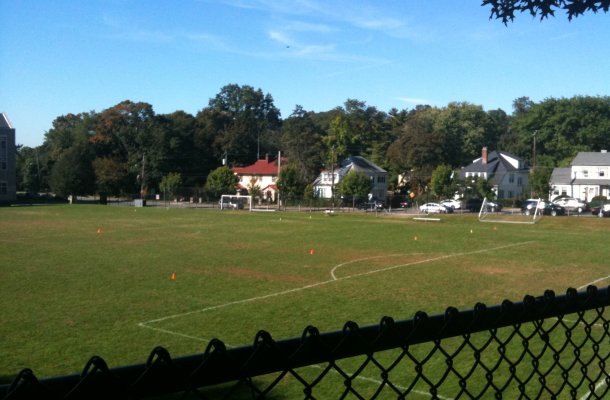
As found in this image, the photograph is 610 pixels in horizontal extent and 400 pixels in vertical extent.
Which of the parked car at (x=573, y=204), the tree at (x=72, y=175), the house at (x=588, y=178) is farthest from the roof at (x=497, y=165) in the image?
the tree at (x=72, y=175)

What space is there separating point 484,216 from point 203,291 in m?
40.4

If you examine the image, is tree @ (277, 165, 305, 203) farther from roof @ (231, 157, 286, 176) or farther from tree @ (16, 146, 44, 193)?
tree @ (16, 146, 44, 193)

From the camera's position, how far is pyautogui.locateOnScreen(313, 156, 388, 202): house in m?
86.1

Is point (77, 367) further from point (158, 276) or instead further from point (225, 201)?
point (225, 201)

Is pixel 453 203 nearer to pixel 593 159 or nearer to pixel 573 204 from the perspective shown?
pixel 573 204

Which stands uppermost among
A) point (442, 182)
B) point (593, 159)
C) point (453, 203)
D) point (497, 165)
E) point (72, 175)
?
point (593, 159)

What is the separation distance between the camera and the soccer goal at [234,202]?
73438 mm

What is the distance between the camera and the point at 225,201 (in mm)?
81125

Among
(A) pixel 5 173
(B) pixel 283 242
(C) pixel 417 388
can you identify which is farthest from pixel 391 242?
(A) pixel 5 173

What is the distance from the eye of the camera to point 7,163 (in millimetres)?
82812

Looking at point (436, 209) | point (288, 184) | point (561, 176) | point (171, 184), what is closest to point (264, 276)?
point (436, 209)

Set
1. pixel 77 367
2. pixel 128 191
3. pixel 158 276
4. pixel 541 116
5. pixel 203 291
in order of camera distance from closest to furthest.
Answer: pixel 77 367 < pixel 203 291 < pixel 158 276 < pixel 128 191 < pixel 541 116

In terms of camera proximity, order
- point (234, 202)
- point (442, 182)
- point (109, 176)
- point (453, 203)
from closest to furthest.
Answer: point (453, 203)
point (442, 182)
point (234, 202)
point (109, 176)

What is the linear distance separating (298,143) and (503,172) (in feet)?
91.7
